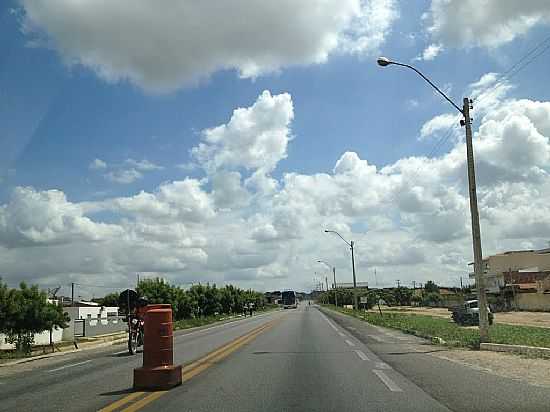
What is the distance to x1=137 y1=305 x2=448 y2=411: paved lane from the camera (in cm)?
907

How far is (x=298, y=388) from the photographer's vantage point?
10969 mm

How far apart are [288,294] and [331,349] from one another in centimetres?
11314

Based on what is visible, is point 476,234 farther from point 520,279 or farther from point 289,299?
point 289,299

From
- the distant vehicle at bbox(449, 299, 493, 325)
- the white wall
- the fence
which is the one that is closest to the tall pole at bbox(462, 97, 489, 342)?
the white wall

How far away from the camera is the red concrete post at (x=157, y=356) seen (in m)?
11.1

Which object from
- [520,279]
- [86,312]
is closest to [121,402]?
[86,312]

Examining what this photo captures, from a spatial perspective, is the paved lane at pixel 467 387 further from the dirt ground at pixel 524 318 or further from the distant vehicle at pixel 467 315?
the dirt ground at pixel 524 318

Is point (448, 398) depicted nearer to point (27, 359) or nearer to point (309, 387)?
point (309, 387)

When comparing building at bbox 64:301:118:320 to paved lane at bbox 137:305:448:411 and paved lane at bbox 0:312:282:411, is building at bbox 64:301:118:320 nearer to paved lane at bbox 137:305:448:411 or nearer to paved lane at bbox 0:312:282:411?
paved lane at bbox 0:312:282:411

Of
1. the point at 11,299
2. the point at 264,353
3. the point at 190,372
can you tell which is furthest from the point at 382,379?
the point at 11,299

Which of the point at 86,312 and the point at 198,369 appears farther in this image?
the point at 86,312

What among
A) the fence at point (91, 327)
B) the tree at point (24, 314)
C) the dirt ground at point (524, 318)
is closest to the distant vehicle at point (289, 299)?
the dirt ground at point (524, 318)

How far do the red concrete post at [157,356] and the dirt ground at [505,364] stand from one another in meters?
6.98

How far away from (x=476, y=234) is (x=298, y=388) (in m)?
12.6
